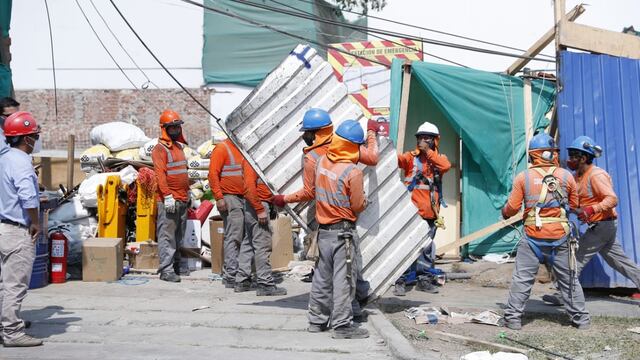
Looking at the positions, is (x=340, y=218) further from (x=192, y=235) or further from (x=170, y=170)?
(x=192, y=235)

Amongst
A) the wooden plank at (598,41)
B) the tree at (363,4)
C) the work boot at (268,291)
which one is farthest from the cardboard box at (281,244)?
the tree at (363,4)

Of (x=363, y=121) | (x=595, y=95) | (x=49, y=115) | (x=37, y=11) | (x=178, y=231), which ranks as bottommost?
(x=178, y=231)

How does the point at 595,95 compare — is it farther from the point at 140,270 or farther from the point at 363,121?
the point at 140,270

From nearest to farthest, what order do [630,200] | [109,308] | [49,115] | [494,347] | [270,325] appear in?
1. [494,347]
2. [270,325]
3. [109,308]
4. [630,200]
5. [49,115]

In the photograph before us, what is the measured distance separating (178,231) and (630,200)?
18.5 feet

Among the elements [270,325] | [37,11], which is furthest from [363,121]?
[37,11]

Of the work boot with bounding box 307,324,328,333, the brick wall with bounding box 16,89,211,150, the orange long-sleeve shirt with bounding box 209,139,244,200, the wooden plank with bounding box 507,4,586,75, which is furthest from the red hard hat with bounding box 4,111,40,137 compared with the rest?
the brick wall with bounding box 16,89,211,150

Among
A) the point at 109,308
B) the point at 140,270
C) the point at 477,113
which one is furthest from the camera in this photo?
the point at 477,113

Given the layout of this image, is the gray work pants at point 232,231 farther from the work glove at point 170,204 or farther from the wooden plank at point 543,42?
the wooden plank at point 543,42

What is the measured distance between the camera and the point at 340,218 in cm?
598

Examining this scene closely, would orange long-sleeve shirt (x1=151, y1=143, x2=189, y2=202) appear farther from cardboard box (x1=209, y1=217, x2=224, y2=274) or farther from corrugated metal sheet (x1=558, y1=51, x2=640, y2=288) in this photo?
corrugated metal sheet (x1=558, y1=51, x2=640, y2=288)

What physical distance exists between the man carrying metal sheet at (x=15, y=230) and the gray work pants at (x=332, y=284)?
2340 mm

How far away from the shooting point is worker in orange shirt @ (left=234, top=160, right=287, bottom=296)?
7824 millimetres

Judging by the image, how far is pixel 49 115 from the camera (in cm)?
2059
